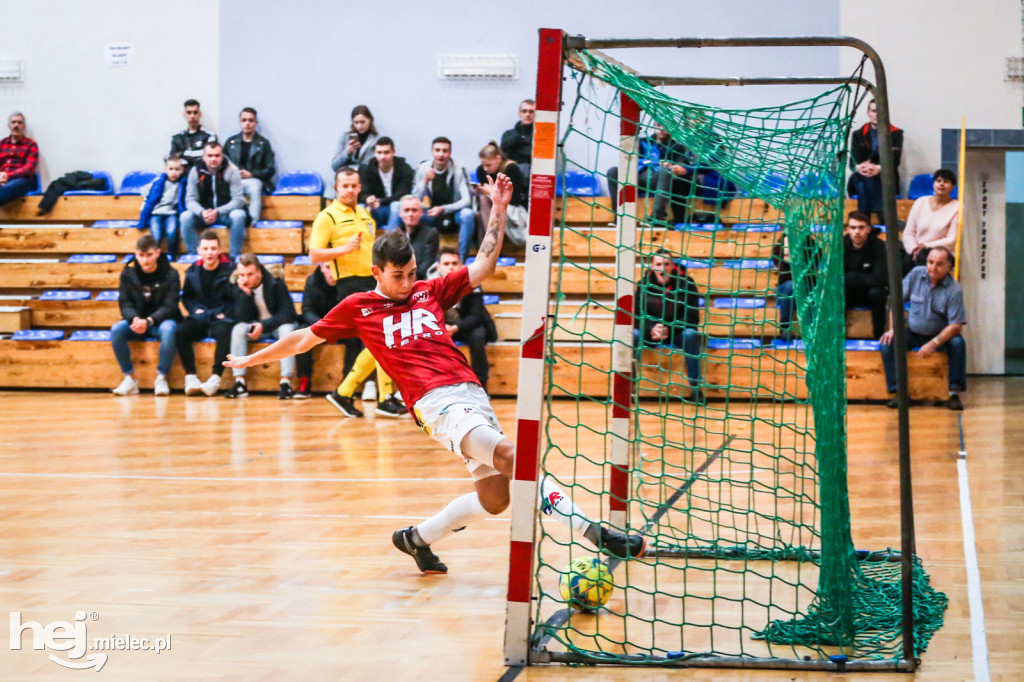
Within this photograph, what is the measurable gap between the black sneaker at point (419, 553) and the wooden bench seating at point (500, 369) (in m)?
5.20

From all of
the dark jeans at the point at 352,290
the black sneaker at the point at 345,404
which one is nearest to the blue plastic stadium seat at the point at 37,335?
the dark jeans at the point at 352,290

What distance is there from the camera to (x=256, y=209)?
517 inches

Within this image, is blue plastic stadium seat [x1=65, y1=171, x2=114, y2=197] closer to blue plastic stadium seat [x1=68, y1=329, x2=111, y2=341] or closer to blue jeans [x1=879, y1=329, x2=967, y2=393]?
blue plastic stadium seat [x1=68, y1=329, x2=111, y2=341]

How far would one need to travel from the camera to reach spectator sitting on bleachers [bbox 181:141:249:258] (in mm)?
12781

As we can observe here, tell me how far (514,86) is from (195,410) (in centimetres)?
651

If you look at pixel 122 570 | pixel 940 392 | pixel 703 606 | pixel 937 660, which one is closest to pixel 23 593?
pixel 122 570

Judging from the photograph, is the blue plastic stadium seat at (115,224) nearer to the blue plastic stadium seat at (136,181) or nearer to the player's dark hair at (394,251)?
the blue plastic stadium seat at (136,181)

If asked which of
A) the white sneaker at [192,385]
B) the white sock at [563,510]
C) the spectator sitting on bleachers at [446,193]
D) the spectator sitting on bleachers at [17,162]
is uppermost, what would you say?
the spectator sitting on bleachers at [17,162]

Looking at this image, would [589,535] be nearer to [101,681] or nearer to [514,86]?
[101,681]

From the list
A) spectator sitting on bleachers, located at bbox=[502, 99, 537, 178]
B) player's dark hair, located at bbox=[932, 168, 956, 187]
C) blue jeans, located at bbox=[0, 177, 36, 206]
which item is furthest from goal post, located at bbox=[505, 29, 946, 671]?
blue jeans, located at bbox=[0, 177, 36, 206]

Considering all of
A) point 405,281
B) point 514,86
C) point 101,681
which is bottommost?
point 101,681

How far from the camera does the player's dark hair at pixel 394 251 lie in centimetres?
433

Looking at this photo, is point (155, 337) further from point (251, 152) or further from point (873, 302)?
point (873, 302)

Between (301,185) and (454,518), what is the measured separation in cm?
1043
